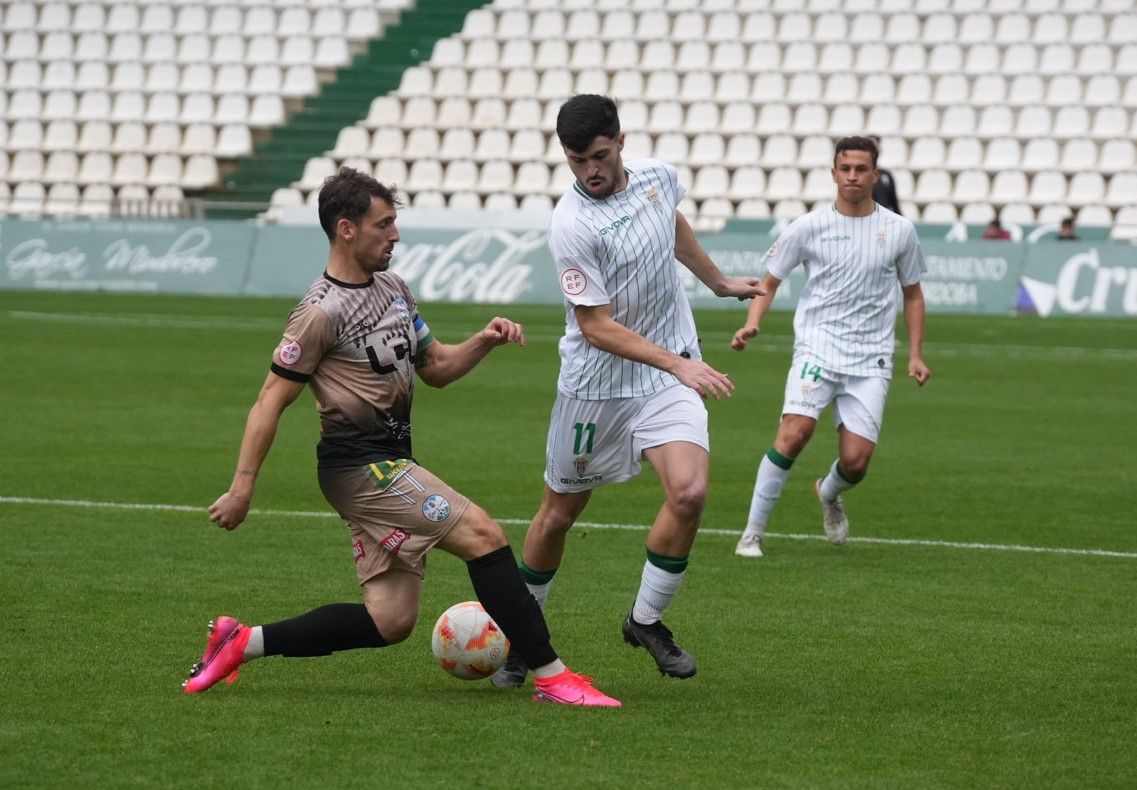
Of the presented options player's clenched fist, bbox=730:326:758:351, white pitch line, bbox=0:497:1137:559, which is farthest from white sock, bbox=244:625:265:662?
white pitch line, bbox=0:497:1137:559

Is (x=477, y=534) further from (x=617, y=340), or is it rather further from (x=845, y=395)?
(x=845, y=395)

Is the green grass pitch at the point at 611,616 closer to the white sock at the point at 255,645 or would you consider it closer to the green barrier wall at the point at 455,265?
the white sock at the point at 255,645

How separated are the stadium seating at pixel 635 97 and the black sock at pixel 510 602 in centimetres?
2463

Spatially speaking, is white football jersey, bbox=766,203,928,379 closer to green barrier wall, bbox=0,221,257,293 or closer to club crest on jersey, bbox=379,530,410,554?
club crest on jersey, bbox=379,530,410,554

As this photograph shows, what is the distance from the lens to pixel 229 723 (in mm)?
5559

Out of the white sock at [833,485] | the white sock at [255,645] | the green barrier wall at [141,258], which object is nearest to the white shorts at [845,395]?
the white sock at [833,485]

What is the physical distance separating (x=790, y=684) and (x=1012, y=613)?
182 cm

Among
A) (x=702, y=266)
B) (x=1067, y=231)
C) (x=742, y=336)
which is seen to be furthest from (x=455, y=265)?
(x=702, y=266)

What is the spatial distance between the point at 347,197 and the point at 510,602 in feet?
4.63

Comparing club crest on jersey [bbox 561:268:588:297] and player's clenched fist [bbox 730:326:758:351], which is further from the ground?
club crest on jersey [bbox 561:268:588:297]

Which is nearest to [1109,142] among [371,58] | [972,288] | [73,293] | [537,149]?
[972,288]

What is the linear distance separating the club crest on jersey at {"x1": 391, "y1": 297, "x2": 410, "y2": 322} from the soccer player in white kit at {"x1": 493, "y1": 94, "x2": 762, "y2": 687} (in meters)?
0.66

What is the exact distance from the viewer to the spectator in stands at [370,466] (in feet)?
18.9

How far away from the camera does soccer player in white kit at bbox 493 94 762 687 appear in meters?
6.22
